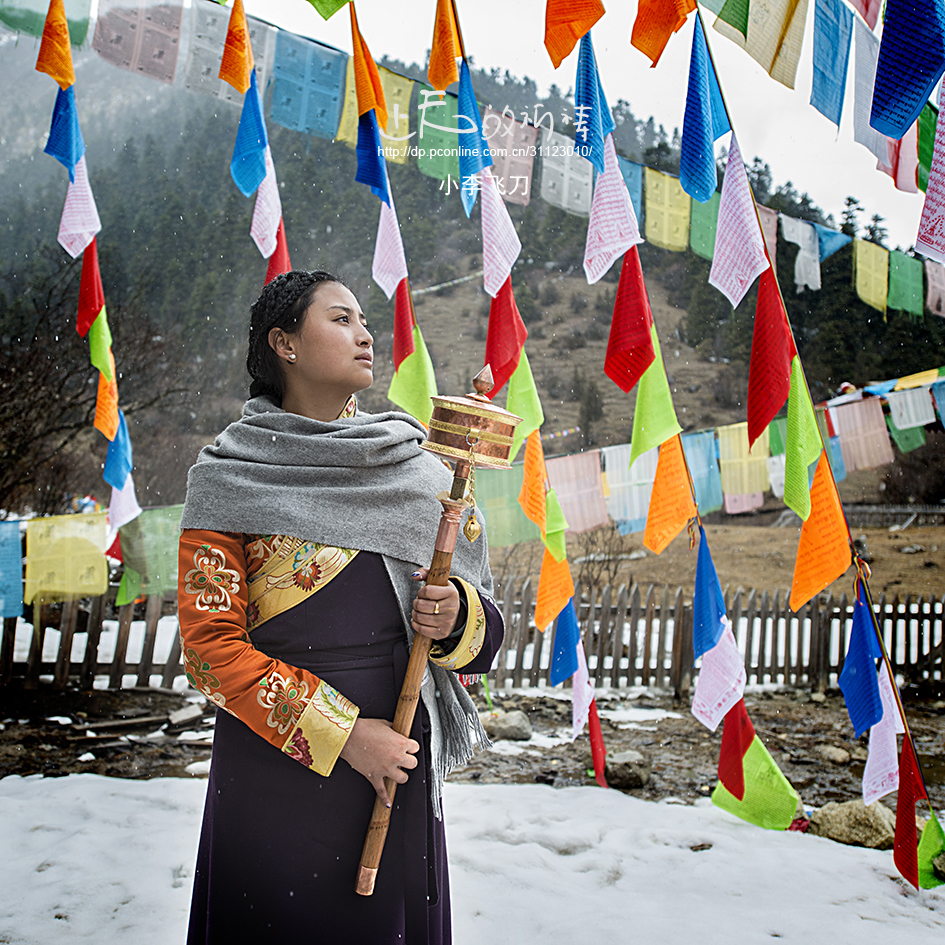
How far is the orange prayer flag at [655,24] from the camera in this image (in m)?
2.21

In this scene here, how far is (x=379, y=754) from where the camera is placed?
A: 115 centimetres

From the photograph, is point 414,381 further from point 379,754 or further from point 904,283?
point 904,283

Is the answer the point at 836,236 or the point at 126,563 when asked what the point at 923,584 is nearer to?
the point at 836,236

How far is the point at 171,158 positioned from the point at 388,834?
37.9 metres

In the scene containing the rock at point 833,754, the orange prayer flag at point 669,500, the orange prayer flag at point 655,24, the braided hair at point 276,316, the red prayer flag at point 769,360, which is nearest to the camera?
the braided hair at point 276,316

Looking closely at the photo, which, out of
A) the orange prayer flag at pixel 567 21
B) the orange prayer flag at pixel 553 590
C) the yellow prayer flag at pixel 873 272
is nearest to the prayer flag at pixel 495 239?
the orange prayer flag at pixel 567 21

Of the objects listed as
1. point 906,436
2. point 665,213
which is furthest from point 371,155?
point 906,436

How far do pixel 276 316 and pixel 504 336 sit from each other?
5.14 feet

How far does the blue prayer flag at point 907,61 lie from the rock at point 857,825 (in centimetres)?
287

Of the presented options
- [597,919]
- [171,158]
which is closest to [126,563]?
[597,919]

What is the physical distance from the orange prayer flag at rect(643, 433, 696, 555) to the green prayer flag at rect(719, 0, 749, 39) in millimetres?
1602

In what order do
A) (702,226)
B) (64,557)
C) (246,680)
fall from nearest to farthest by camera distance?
(246,680) < (64,557) < (702,226)

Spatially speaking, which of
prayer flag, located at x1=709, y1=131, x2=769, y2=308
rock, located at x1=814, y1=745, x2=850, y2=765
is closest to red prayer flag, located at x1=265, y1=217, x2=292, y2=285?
prayer flag, located at x1=709, y1=131, x2=769, y2=308

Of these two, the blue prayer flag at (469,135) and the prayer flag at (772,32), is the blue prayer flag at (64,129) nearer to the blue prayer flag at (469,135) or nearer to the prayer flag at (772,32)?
the blue prayer flag at (469,135)
